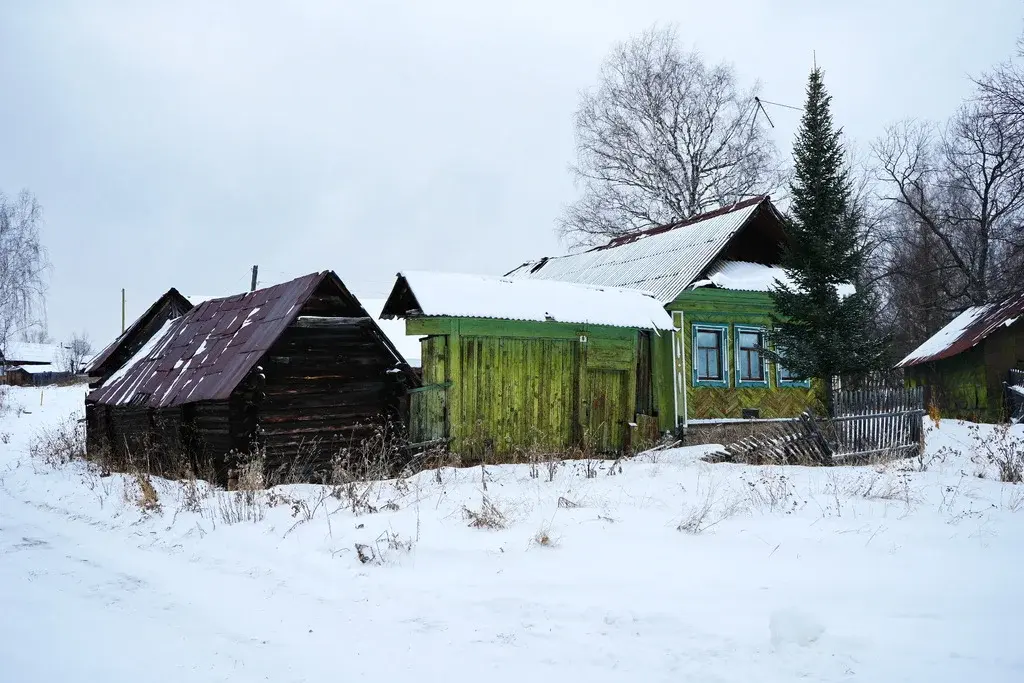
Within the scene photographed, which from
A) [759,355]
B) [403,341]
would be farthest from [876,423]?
[403,341]

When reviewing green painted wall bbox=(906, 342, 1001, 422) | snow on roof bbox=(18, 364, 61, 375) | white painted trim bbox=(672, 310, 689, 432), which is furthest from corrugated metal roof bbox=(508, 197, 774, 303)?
snow on roof bbox=(18, 364, 61, 375)

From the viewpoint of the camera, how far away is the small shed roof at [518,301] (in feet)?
42.1

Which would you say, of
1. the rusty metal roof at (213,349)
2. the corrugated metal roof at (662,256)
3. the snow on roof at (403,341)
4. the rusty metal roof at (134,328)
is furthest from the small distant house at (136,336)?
the corrugated metal roof at (662,256)

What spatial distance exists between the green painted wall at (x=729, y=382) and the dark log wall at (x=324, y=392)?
6963 mm

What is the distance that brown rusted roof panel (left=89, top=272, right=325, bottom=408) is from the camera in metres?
10.4

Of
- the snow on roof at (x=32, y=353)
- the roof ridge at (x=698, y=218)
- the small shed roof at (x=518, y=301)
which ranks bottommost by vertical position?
the small shed roof at (x=518, y=301)

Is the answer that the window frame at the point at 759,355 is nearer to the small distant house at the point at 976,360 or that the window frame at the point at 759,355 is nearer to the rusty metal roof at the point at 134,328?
the small distant house at the point at 976,360

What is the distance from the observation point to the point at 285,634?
4570mm

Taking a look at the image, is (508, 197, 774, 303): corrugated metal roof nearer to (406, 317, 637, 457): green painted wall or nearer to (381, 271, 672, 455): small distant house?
(381, 271, 672, 455): small distant house

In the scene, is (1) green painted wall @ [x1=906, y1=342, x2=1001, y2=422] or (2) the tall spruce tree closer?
(2) the tall spruce tree

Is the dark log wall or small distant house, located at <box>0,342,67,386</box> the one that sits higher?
small distant house, located at <box>0,342,67,386</box>

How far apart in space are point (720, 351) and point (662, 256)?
2855mm

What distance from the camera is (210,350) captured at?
11.7m

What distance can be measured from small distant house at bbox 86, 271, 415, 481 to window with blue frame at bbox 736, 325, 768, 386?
342 inches
